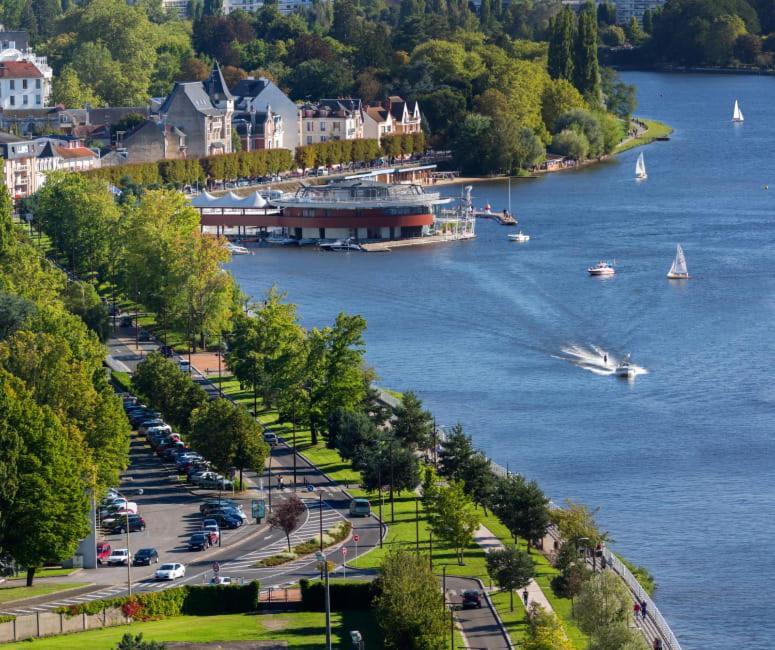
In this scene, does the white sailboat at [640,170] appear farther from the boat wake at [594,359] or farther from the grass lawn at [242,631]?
the grass lawn at [242,631]

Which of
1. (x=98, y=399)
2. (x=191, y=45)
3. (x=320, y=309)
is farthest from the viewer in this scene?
(x=191, y=45)

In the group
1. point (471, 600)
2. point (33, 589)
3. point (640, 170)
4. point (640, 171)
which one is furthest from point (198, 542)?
point (640, 170)

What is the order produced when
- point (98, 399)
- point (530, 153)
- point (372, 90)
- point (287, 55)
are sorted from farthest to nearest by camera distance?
point (287, 55)
point (372, 90)
point (530, 153)
point (98, 399)

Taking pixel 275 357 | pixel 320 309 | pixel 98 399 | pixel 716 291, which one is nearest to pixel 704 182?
pixel 716 291

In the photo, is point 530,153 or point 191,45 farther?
point 191,45

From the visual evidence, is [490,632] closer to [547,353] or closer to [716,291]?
[547,353]

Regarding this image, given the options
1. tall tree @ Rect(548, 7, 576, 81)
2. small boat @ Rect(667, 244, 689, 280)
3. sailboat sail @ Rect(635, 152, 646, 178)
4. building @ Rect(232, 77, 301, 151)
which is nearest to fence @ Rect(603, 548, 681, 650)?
small boat @ Rect(667, 244, 689, 280)

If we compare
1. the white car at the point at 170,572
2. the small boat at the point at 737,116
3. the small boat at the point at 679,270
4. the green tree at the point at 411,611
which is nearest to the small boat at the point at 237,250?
the small boat at the point at 679,270
